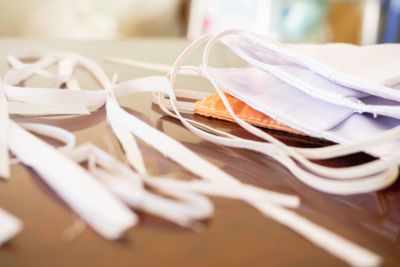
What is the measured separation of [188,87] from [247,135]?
0.47ft

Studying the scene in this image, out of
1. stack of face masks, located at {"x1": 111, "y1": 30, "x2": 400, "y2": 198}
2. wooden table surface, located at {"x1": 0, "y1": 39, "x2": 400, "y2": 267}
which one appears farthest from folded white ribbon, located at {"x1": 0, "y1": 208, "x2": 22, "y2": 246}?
stack of face masks, located at {"x1": 111, "y1": 30, "x2": 400, "y2": 198}

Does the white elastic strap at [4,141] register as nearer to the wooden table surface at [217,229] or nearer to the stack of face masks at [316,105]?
the wooden table surface at [217,229]

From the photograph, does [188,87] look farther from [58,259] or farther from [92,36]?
[92,36]

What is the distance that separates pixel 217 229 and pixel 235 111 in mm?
147

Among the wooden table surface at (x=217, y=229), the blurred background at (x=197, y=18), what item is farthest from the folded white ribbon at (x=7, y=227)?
the blurred background at (x=197, y=18)

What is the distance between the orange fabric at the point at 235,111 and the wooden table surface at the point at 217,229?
41 millimetres

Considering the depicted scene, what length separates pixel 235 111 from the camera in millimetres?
318

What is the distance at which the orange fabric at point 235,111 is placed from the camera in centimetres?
30

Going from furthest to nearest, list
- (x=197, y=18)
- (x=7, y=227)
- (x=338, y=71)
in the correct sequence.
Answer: (x=197, y=18)
(x=338, y=71)
(x=7, y=227)

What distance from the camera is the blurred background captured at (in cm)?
151

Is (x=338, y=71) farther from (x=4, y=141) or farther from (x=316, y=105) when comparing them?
(x=4, y=141)

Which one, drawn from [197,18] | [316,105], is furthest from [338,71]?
[197,18]

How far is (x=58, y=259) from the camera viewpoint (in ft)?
0.52

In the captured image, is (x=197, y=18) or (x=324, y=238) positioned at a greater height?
(x=324, y=238)
